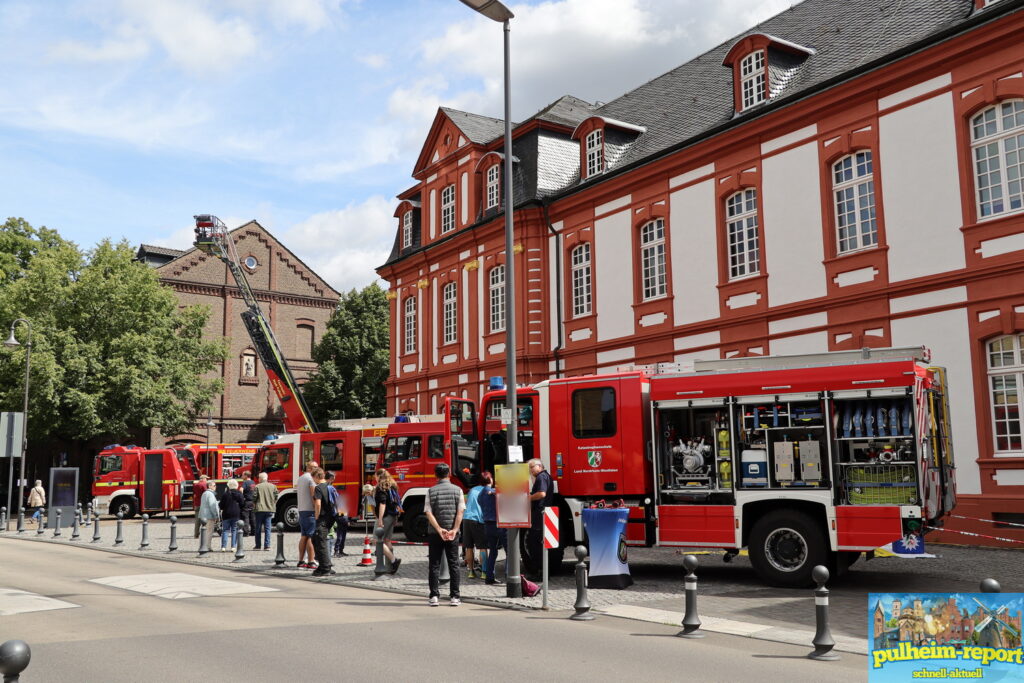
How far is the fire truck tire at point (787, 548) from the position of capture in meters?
12.7

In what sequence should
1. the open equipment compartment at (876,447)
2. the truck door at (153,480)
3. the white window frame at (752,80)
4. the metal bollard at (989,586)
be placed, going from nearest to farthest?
the metal bollard at (989,586) → the open equipment compartment at (876,447) → the white window frame at (752,80) → the truck door at (153,480)

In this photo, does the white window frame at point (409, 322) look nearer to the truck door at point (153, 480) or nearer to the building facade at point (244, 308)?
the truck door at point (153, 480)

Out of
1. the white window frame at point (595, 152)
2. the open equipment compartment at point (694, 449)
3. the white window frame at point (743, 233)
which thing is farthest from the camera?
the white window frame at point (595, 152)

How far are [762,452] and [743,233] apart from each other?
10839mm

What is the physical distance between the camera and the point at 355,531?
26.0m

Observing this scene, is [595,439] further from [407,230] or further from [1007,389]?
[407,230]

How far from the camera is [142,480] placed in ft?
110

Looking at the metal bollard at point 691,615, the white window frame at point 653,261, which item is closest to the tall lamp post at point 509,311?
the metal bollard at point 691,615

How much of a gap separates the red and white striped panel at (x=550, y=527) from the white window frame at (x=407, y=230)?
26.3 m

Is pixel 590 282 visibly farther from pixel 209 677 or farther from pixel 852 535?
pixel 209 677

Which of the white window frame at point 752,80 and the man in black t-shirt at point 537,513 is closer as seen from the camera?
the man in black t-shirt at point 537,513

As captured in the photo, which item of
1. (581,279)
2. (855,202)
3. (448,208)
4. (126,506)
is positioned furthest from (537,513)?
(126,506)

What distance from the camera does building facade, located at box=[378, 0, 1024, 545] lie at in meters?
17.5

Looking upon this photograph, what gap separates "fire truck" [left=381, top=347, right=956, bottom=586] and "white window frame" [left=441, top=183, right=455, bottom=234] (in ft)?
66.3
